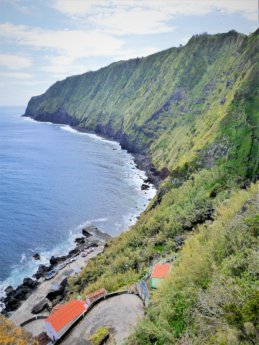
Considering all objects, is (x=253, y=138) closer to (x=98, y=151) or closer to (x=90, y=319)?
(x=90, y=319)

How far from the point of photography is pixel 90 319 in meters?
26.8

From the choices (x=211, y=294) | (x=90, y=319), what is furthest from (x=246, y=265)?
(x=90, y=319)

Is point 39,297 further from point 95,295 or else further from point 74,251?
point 95,295

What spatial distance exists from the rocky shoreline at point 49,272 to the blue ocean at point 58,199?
6.20ft

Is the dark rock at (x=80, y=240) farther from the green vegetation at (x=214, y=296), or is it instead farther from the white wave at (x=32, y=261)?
the green vegetation at (x=214, y=296)

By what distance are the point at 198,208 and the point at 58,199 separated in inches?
1878

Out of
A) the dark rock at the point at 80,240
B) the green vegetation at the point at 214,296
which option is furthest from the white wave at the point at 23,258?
the green vegetation at the point at 214,296

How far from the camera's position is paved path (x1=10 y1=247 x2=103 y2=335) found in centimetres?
4188

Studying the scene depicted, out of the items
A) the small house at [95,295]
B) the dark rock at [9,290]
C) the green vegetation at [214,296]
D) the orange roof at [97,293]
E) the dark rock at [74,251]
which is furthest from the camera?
the dark rock at [74,251]

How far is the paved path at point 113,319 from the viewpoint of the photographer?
24.5 metres

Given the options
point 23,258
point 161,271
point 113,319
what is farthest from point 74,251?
point 113,319

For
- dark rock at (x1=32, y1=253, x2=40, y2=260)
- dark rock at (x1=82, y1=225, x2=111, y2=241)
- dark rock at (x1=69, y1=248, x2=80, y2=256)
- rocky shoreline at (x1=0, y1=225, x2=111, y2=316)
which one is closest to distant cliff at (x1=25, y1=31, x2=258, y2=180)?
dark rock at (x1=82, y1=225, x2=111, y2=241)

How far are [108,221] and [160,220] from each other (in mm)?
24608

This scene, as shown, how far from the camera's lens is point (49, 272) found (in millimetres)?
56438
